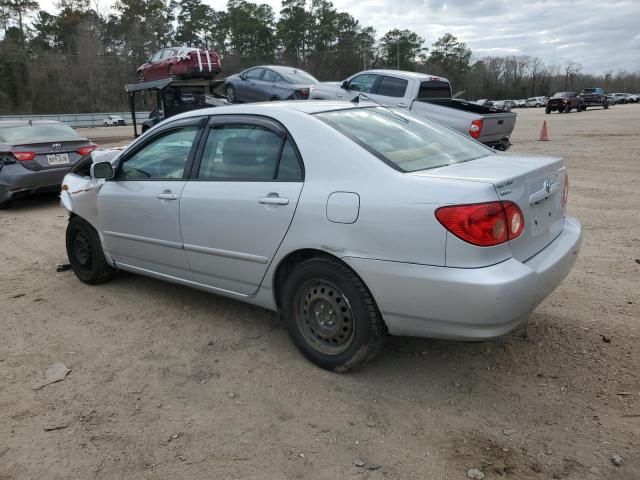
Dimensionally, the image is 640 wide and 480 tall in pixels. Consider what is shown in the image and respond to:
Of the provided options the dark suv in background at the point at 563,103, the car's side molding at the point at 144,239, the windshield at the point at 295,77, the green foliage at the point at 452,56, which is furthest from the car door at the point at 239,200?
the green foliage at the point at 452,56

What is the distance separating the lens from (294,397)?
308 cm

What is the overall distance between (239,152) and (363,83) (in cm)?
841

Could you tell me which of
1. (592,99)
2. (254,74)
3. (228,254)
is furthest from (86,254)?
(592,99)

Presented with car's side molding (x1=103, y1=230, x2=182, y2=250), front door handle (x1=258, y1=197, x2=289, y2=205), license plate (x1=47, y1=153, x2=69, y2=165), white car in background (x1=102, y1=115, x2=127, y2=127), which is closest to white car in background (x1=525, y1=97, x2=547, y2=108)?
white car in background (x1=102, y1=115, x2=127, y2=127)

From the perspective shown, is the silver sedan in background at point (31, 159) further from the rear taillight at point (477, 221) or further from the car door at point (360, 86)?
the rear taillight at point (477, 221)

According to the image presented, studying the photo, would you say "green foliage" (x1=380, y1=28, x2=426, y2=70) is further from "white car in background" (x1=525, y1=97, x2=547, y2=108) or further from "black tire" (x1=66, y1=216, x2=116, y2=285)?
"black tire" (x1=66, y1=216, x2=116, y2=285)

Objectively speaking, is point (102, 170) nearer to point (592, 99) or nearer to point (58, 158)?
point (58, 158)

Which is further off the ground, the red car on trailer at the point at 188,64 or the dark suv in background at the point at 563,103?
the red car on trailer at the point at 188,64

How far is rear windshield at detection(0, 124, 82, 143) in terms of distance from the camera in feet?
29.2

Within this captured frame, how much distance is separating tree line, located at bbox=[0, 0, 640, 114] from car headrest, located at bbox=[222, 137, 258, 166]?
216 feet

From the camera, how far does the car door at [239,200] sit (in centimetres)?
331

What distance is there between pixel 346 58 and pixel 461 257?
78.1m

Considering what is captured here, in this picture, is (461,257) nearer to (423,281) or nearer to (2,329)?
(423,281)

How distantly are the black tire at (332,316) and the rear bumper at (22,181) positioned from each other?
22.7 feet
